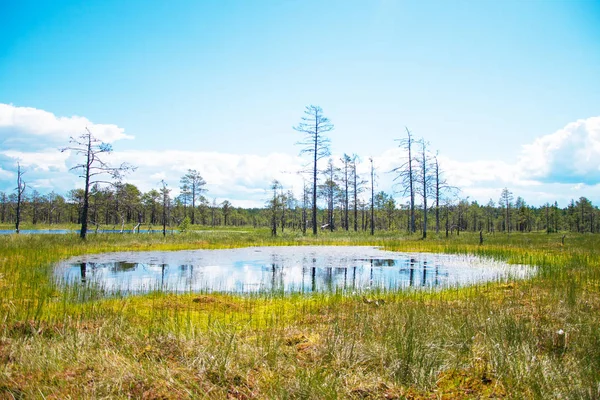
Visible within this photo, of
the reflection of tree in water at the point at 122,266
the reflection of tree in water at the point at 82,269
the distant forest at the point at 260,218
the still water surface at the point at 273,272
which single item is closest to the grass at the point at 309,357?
the still water surface at the point at 273,272

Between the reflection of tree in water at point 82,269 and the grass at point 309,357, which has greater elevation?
the grass at point 309,357

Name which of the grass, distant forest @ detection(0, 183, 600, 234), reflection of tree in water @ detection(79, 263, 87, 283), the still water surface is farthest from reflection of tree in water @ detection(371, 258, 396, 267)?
distant forest @ detection(0, 183, 600, 234)

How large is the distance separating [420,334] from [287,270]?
373 inches

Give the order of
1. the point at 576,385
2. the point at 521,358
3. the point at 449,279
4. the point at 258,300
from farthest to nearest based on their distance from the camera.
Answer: the point at 449,279, the point at 258,300, the point at 521,358, the point at 576,385

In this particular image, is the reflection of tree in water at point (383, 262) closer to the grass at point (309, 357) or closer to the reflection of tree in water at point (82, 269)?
the grass at point (309, 357)

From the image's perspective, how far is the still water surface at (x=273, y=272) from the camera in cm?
1057

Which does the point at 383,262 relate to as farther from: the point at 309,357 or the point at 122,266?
the point at 309,357

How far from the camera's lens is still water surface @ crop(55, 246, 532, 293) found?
1057 cm

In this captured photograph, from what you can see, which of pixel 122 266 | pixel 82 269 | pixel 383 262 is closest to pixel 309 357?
pixel 82 269

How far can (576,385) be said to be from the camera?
3.31 metres

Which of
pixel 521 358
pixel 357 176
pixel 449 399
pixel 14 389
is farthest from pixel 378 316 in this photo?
pixel 357 176

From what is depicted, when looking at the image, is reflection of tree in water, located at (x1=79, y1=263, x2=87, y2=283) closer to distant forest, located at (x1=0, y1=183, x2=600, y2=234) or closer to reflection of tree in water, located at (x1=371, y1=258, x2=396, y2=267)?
reflection of tree in water, located at (x1=371, y1=258, x2=396, y2=267)

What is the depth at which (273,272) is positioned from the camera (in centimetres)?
1341

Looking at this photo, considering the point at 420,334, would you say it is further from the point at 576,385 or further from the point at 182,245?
the point at 182,245
